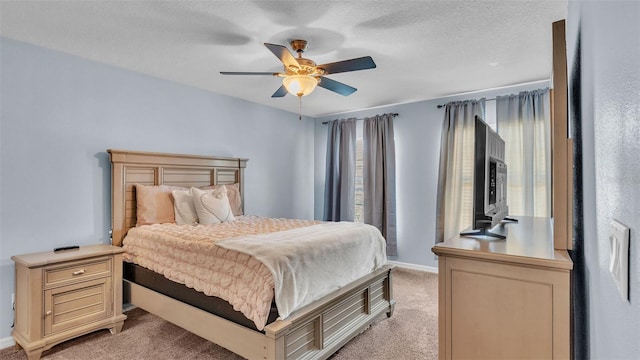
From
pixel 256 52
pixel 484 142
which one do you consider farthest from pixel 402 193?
pixel 484 142

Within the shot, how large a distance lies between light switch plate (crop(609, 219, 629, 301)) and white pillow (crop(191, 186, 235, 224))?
330cm

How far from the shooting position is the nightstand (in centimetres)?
239

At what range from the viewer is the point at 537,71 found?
11.2ft

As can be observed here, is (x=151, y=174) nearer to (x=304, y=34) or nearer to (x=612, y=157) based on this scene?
(x=304, y=34)

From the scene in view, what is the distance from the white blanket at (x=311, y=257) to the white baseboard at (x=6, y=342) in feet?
6.45

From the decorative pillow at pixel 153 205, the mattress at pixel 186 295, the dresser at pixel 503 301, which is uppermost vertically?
the decorative pillow at pixel 153 205

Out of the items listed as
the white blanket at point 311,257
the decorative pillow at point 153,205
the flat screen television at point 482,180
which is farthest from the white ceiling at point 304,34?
the white blanket at point 311,257

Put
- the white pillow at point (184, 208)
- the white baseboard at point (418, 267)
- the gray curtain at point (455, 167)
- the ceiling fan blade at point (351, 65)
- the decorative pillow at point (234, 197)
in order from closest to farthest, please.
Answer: the ceiling fan blade at point (351, 65) → the white pillow at point (184, 208) → the decorative pillow at point (234, 197) → the gray curtain at point (455, 167) → the white baseboard at point (418, 267)

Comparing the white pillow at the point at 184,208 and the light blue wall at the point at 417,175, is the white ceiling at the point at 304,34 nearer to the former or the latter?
the light blue wall at the point at 417,175

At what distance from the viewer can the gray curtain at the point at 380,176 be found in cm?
482

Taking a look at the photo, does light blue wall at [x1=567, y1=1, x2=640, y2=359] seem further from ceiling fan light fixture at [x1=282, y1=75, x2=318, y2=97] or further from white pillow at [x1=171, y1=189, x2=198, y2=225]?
white pillow at [x1=171, y1=189, x2=198, y2=225]

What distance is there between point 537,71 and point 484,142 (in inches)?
97.6

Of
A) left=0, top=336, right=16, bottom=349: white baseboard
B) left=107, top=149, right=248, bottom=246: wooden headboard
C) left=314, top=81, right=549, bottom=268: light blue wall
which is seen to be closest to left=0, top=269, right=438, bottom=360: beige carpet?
left=0, top=336, right=16, bottom=349: white baseboard

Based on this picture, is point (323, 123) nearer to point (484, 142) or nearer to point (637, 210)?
point (484, 142)
